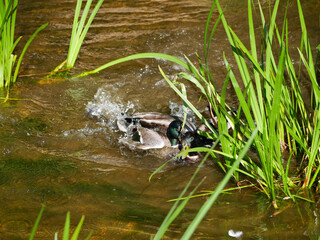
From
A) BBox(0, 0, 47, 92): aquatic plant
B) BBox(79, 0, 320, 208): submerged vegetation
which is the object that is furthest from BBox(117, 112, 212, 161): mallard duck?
BBox(0, 0, 47, 92): aquatic plant

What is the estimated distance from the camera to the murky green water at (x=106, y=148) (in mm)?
2443

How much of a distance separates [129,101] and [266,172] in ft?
5.98

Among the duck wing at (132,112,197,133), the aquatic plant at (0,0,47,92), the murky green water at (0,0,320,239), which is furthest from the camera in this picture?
the aquatic plant at (0,0,47,92)

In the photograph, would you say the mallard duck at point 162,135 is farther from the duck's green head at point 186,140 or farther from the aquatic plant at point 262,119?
the aquatic plant at point 262,119

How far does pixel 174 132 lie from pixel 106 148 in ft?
1.83

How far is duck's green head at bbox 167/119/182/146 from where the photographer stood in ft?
10.6

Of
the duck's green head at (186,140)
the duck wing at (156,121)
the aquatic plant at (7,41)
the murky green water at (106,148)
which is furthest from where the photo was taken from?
the aquatic plant at (7,41)

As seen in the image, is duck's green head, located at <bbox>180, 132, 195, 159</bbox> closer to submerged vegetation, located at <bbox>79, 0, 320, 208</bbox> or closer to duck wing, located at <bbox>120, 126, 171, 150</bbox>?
duck wing, located at <bbox>120, 126, 171, 150</bbox>

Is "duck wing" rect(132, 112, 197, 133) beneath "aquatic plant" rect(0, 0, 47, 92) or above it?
beneath

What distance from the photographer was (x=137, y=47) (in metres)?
4.93

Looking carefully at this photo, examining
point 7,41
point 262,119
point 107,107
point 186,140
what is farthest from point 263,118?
point 7,41

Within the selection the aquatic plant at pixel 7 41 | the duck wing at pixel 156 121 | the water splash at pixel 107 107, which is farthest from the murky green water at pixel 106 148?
the duck wing at pixel 156 121

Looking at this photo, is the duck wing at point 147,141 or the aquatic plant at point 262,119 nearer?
the aquatic plant at point 262,119

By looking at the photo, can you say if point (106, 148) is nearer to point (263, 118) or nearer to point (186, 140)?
point (186, 140)
